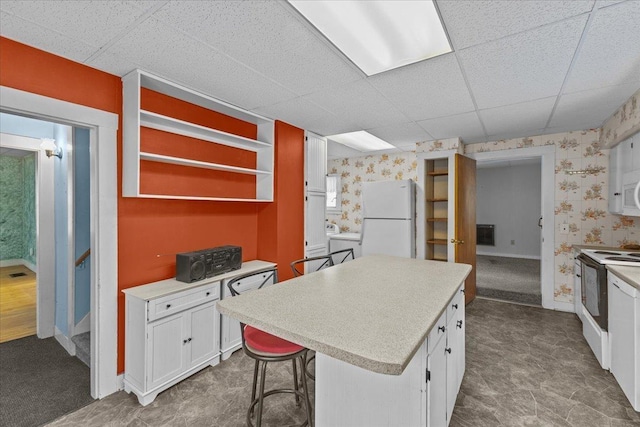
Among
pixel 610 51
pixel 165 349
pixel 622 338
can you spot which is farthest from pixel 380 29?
pixel 622 338

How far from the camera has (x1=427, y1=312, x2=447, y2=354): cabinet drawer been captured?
1.21m

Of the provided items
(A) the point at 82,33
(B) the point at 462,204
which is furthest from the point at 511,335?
(A) the point at 82,33

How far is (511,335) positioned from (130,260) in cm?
366

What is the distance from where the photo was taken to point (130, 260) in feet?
7.30

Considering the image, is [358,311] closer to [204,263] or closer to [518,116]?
[204,263]

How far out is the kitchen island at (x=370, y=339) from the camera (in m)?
0.98

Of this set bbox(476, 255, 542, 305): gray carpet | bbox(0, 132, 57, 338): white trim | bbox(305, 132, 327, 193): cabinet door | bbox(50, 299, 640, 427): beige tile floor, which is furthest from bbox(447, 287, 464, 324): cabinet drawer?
bbox(0, 132, 57, 338): white trim

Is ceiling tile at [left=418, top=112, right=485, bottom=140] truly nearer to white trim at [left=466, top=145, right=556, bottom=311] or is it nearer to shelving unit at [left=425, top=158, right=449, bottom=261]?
shelving unit at [left=425, top=158, right=449, bottom=261]

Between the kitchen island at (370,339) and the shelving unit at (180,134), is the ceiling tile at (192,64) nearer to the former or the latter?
the shelving unit at (180,134)

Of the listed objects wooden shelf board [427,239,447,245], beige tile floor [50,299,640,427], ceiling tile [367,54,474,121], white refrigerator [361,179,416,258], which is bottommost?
beige tile floor [50,299,640,427]

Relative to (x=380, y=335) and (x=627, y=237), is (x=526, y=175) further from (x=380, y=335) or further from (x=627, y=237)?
(x=380, y=335)

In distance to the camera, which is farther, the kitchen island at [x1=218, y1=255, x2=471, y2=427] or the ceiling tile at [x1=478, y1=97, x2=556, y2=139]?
the ceiling tile at [x1=478, y1=97, x2=556, y2=139]

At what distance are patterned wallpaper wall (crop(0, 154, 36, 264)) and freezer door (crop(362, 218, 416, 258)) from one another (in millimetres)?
6393

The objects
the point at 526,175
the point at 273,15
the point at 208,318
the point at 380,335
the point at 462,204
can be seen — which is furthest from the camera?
the point at 526,175
